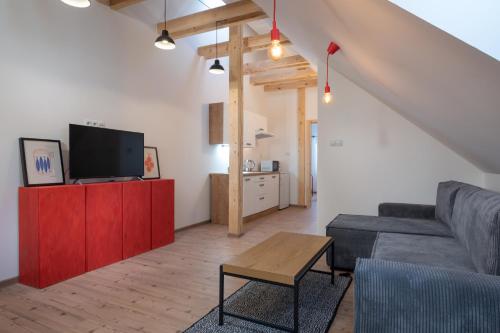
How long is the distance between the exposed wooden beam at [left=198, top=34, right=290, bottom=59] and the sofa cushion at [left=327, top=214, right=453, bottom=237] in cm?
289

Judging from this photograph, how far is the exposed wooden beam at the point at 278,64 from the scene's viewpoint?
18.8 ft

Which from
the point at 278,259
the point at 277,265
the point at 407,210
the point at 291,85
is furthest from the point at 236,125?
the point at 291,85

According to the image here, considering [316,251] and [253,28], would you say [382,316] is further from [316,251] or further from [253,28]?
[253,28]

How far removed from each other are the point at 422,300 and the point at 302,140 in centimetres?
627

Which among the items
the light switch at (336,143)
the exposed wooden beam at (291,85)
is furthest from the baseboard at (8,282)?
the exposed wooden beam at (291,85)

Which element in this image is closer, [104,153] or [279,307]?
[279,307]

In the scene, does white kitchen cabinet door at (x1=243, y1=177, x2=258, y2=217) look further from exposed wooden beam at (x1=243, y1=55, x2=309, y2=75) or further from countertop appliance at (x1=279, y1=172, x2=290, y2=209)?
exposed wooden beam at (x1=243, y1=55, x2=309, y2=75)

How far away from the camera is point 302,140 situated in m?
7.42

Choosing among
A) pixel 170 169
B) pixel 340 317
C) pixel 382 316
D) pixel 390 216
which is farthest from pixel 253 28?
pixel 382 316

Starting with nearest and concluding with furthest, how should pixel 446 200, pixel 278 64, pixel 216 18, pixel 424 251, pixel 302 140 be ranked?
pixel 424 251 → pixel 446 200 → pixel 216 18 → pixel 278 64 → pixel 302 140

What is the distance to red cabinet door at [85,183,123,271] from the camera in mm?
3111

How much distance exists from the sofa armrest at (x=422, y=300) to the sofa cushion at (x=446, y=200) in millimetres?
1647

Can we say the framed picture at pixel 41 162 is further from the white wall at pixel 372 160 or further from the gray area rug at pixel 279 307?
the white wall at pixel 372 160

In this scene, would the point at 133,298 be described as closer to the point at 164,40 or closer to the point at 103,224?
the point at 103,224
